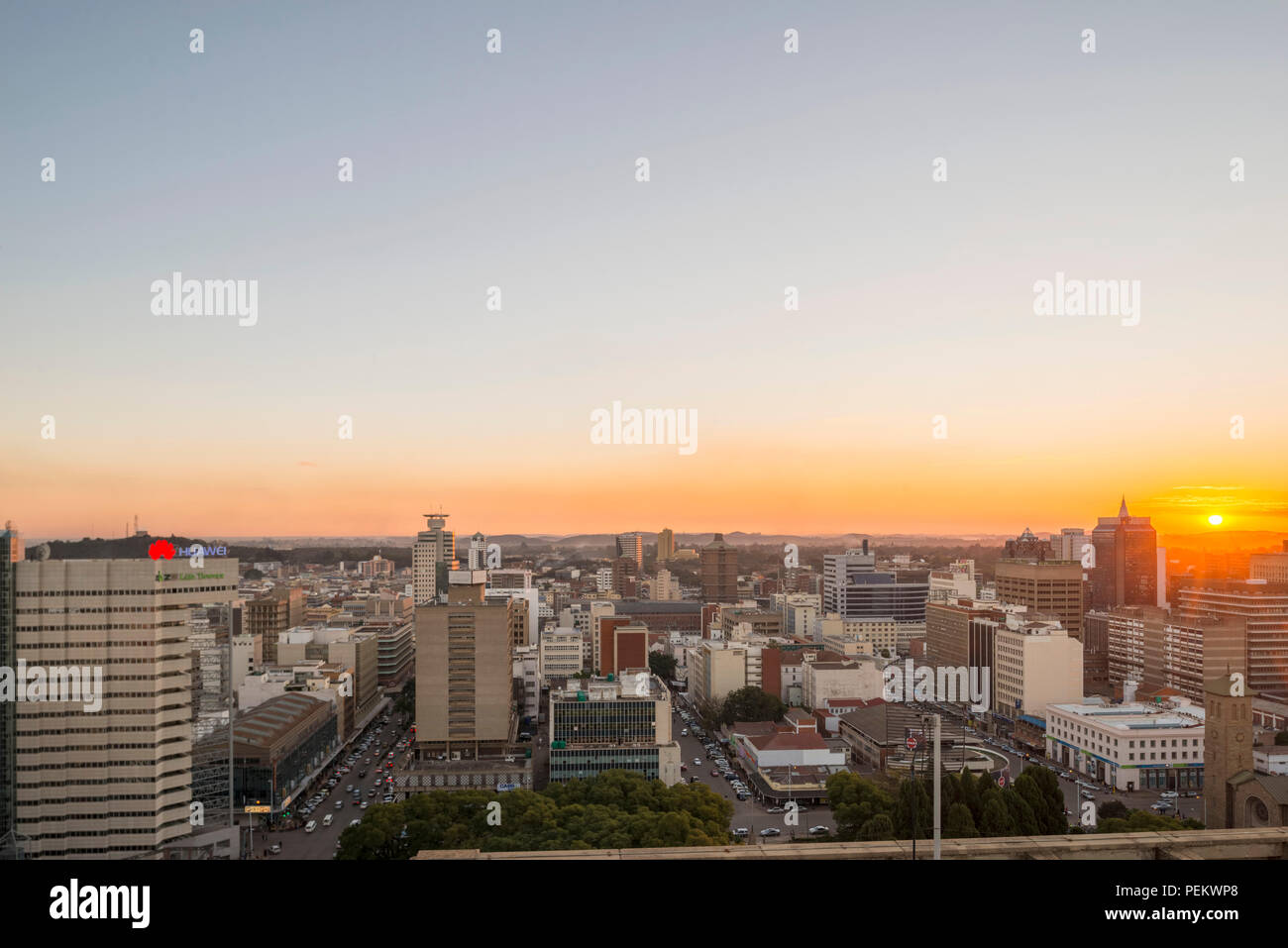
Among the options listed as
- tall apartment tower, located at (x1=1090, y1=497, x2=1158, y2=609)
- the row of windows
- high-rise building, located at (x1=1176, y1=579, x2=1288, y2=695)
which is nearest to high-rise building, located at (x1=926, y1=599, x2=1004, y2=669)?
high-rise building, located at (x1=1176, y1=579, x2=1288, y2=695)

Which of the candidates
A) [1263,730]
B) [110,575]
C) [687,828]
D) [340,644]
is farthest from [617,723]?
[1263,730]

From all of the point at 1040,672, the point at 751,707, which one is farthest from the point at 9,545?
the point at 1040,672

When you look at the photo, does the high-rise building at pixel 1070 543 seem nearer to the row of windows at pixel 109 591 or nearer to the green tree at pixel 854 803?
the green tree at pixel 854 803

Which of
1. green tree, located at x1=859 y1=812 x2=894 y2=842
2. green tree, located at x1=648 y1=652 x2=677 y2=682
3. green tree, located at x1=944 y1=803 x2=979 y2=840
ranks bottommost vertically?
green tree, located at x1=648 y1=652 x2=677 y2=682

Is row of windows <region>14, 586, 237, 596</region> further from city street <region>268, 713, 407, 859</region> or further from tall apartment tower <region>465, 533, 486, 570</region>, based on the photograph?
tall apartment tower <region>465, 533, 486, 570</region>

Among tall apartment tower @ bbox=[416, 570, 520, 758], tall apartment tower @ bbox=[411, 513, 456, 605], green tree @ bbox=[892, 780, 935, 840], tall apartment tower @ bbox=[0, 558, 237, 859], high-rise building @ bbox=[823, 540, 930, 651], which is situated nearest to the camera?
green tree @ bbox=[892, 780, 935, 840]
